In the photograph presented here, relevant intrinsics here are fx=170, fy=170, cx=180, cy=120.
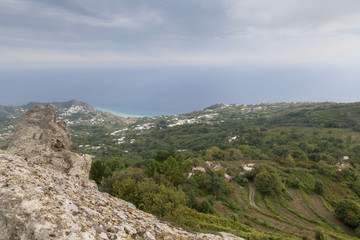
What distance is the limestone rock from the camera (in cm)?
407

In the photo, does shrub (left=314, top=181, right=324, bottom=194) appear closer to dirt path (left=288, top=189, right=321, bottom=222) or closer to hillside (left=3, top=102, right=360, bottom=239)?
hillside (left=3, top=102, right=360, bottom=239)

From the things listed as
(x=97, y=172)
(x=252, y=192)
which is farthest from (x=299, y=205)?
(x=97, y=172)

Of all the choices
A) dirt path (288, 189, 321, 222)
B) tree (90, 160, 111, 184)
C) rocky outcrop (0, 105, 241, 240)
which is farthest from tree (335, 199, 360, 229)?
tree (90, 160, 111, 184)

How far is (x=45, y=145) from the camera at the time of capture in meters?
11.4

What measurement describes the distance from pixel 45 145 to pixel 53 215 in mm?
8959

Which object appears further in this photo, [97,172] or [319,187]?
[319,187]

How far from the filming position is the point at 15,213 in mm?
4207

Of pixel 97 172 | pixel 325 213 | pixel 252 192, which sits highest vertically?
pixel 97 172

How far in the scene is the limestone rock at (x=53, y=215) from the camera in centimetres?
407

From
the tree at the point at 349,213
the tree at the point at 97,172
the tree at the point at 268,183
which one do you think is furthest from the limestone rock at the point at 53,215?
the tree at the point at 349,213

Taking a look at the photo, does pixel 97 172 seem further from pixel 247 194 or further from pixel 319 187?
pixel 319 187

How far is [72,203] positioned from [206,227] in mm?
15041

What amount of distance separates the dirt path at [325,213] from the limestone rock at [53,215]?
35.1 meters

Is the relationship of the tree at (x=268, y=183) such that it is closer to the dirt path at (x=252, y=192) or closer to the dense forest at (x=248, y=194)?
the dense forest at (x=248, y=194)
